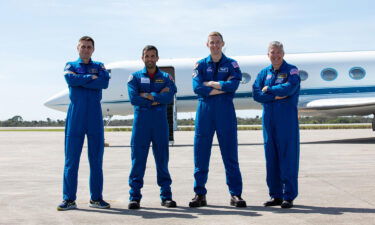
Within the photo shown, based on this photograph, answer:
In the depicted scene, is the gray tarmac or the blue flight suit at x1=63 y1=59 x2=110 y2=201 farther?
the blue flight suit at x1=63 y1=59 x2=110 y2=201

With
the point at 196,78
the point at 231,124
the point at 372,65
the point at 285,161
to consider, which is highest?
the point at 372,65

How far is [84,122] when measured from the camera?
6172 mm

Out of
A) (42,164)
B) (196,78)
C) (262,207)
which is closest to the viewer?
(262,207)

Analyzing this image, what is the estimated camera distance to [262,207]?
597 cm

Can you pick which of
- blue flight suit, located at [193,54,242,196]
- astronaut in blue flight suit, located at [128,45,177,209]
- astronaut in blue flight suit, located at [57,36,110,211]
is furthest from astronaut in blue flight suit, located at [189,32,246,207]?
astronaut in blue flight suit, located at [57,36,110,211]

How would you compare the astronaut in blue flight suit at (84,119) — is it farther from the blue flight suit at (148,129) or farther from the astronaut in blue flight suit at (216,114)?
the astronaut in blue flight suit at (216,114)

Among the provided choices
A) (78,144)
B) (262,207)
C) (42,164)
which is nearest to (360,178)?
(262,207)

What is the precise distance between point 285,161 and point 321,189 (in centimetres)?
130

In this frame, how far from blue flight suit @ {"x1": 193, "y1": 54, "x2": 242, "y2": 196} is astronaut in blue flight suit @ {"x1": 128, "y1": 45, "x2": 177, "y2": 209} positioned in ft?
1.33

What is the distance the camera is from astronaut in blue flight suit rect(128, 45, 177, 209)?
20.2 feet

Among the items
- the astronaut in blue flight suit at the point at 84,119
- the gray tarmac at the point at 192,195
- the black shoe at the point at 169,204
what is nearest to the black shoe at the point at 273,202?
the gray tarmac at the point at 192,195

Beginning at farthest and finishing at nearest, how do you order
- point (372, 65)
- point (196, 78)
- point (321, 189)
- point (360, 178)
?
point (372, 65), point (360, 178), point (321, 189), point (196, 78)

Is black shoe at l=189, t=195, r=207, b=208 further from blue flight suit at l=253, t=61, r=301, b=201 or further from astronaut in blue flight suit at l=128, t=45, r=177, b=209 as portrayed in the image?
blue flight suit at l=253, t=61, r=301, b=201

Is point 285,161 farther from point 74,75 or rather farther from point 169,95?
point 74,75
